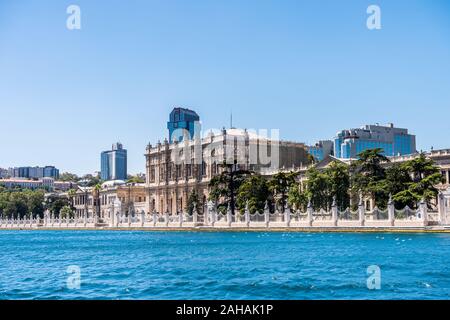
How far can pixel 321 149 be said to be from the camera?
135 m

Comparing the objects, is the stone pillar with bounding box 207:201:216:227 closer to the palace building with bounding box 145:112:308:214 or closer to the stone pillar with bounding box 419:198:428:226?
the palace building with bounding box 145:112:308:214

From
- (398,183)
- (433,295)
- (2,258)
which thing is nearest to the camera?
(433,295)

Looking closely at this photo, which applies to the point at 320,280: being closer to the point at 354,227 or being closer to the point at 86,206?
the point at 354,227

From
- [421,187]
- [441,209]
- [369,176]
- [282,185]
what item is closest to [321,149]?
[282,185]

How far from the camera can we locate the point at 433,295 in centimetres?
1975

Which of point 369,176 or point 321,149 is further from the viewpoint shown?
point 321,149

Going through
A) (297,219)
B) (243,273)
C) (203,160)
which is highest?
(203,160)

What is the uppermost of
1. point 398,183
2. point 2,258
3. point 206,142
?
point 206,142

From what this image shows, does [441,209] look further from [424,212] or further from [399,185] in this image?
[399,185]

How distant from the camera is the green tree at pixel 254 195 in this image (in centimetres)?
7031

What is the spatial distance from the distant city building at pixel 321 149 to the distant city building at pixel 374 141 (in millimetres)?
3416

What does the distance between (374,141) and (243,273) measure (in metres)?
113
